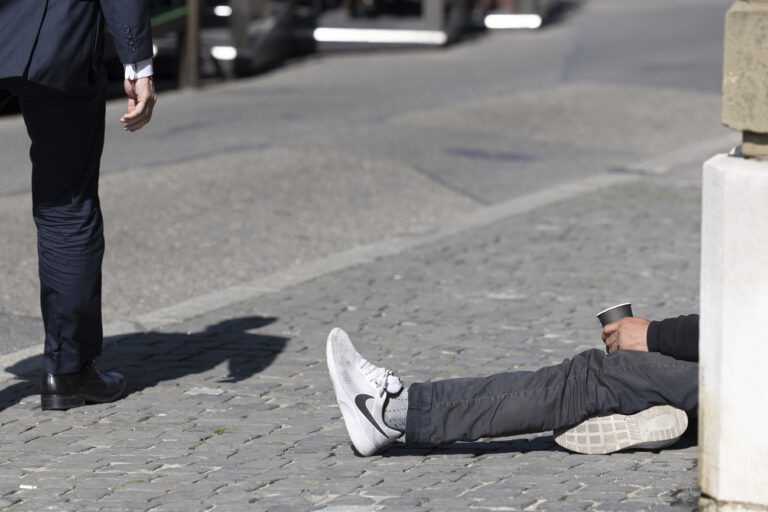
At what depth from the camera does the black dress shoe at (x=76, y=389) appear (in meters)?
4.33

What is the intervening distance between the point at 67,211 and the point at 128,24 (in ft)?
2.10

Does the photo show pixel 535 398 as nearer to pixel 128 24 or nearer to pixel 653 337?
pixel 653 337

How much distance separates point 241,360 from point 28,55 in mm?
1530

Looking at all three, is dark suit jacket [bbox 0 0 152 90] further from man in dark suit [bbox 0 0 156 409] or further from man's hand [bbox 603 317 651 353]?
man's hand [bbox 603 317 651 353]

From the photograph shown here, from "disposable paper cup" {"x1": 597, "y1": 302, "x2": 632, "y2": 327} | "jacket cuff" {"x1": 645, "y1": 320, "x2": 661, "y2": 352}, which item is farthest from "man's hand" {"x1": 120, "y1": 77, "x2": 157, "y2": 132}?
"jacket cuff" {"x1": 645, "y1": 320, "x2": 661, "y2": 352}

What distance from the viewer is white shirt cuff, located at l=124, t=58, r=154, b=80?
4094 millimetres

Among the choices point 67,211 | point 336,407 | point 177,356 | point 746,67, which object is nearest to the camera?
point 746,67

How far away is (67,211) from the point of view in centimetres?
425

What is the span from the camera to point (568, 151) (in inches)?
428

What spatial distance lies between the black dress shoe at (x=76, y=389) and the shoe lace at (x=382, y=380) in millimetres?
1067

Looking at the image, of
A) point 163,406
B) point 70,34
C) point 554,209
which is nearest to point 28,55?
point 70,34

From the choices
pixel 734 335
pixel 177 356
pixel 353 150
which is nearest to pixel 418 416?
pixel 734 335

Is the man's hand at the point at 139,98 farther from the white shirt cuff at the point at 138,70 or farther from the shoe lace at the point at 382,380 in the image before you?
the shoe lace at the point at 382,380

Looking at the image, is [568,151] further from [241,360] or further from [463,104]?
[241,360]
